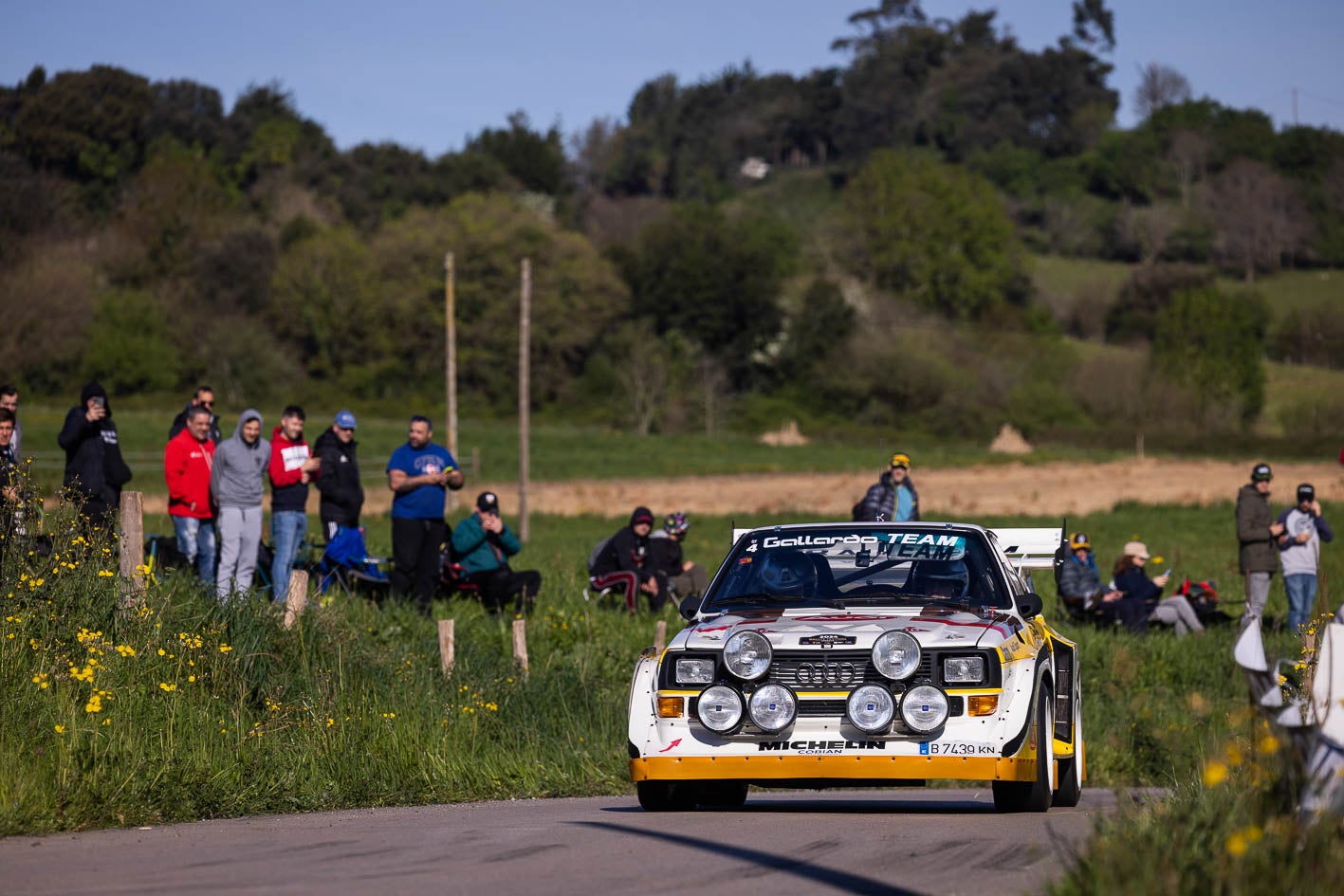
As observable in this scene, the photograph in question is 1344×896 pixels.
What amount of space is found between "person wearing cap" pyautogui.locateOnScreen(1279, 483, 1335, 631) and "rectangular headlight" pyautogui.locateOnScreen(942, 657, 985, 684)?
1199 cm

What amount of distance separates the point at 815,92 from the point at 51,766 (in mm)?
190464

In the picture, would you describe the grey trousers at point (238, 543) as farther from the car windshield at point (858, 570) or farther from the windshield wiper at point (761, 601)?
the windshield wiper at point (761, 601)

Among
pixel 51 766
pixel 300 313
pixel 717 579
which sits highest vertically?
pixel 300 313

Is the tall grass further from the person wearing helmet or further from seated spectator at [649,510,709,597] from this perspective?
seated spectator at [649,510,709,597]

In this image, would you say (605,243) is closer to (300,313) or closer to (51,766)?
(300,313)

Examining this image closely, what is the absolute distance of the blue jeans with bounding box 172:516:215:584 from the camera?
15.6 metres

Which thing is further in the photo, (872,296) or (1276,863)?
(872,296)

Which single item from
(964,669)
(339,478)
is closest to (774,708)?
(964,669)

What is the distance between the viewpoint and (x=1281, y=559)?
2016 cm

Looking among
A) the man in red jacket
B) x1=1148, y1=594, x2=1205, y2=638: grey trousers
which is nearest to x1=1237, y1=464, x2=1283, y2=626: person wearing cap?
x1=1148, y1=594, x2=1205, y2=638: grey trousers

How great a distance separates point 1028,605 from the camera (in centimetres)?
1019

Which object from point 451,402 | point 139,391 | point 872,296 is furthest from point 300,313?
point 451,402

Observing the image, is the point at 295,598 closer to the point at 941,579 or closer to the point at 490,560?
the point at 490,560

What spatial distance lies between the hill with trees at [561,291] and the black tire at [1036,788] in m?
68.2
